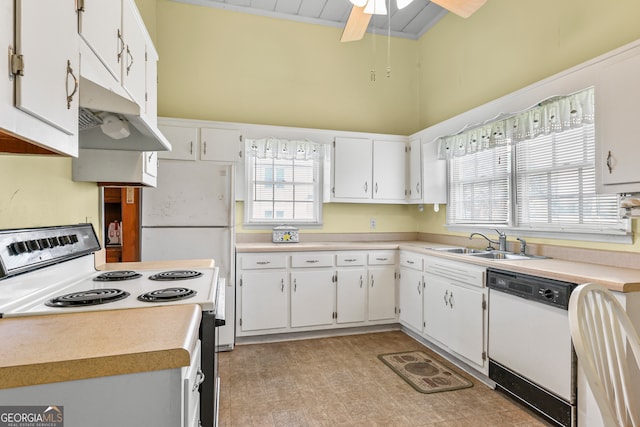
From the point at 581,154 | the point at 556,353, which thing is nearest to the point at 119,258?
the point at 556,353

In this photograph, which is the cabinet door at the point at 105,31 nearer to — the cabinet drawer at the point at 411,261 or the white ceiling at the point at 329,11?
the white ceiling at the point at 329,11

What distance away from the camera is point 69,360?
81 cm

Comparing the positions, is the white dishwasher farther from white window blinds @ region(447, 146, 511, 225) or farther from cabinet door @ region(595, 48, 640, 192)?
white window blinds @ region(447, 146, 511, 225)

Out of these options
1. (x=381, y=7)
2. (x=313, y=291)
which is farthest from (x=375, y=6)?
(x=313, y=291)

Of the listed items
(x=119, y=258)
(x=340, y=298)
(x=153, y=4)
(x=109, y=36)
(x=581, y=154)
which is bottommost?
(x=340, y=298)

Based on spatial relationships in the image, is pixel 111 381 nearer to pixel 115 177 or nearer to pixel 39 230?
pixel 39 230

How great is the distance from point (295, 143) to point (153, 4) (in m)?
2.01

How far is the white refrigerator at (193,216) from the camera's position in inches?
123

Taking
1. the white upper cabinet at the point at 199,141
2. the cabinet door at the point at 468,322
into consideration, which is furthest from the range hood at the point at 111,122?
the cabinet door at the point at 468,322

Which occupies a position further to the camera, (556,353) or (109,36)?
(556,353)

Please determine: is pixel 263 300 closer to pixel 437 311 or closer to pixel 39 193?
pixel 437 311

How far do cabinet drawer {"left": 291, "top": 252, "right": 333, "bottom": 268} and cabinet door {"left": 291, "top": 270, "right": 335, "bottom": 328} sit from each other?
0.07m

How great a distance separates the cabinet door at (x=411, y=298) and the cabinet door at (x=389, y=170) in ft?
3.02

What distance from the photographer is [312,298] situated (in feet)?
11.9
